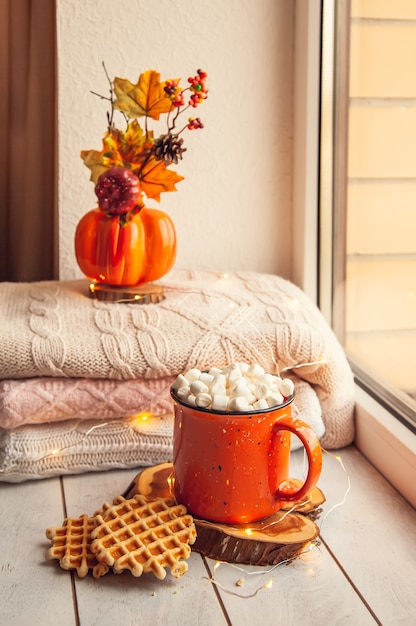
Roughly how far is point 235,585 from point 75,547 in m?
0.19

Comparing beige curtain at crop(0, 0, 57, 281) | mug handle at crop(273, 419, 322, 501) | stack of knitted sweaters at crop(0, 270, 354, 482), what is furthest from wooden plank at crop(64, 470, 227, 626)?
beige curtain at crop(0, 0, 57, 281)

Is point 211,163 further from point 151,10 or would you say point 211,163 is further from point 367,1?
point 367,1

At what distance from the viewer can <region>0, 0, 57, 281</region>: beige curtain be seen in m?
1.39

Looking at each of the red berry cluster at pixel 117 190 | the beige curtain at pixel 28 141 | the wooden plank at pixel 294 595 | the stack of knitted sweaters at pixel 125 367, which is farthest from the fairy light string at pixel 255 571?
the beige curtain at pixel 28 141

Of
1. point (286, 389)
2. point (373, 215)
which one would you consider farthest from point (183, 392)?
point (373, 215)

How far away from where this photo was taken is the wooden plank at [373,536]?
32.2 inches

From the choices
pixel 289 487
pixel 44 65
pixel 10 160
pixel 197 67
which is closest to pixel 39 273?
pixel 10 160

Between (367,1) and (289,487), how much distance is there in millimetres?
832

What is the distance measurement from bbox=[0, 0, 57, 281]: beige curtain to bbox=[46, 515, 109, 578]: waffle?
2.24 feet

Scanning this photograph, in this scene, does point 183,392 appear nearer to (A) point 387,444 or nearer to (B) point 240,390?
(B) point 240,390

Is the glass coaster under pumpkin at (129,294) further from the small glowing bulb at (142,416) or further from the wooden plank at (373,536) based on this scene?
the wooden plank at (373,536)

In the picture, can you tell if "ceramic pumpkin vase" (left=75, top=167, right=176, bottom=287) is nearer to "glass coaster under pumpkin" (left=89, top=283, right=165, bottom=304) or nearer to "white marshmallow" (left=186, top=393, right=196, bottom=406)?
"glass coaster under pumpkin" (left=89, top=283, right=165, bottom=304)

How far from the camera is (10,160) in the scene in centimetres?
146

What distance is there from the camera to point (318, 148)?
1399mm
